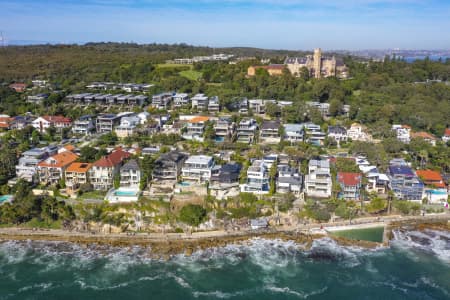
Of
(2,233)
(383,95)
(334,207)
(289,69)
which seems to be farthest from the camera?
(289,69)

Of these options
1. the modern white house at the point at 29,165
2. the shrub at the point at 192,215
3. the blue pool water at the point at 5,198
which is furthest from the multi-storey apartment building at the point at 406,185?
the blue pool water at the point at 5,198

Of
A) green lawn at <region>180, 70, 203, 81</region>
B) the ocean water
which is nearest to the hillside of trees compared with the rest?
green lawn at <region>180, 70, 203, 81</region>

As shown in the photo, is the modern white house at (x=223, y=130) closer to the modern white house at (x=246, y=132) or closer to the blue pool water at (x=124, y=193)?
the modern white house at (x=246, y=132)

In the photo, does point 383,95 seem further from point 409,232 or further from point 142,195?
point 142,195

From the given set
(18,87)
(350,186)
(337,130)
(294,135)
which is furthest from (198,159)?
(18,87)

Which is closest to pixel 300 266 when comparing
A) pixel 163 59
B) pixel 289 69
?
pixel 289 69

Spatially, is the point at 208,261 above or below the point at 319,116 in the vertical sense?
below
